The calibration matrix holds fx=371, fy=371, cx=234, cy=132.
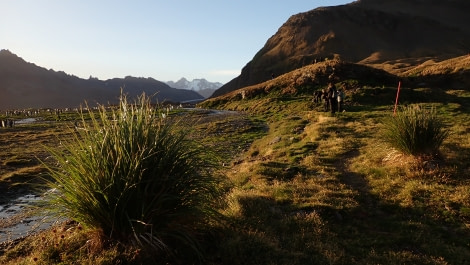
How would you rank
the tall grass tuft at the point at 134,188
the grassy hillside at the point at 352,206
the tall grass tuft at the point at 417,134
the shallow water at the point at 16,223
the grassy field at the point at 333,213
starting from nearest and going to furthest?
1. the tall grass tuft at the point at 134,188
2. the grassy field at the point at 333,213
3. the grassy hillside at the point at 352,206
4. the shallow water at the point at 16,223
5. the tall grass tuft at the point at 417,134

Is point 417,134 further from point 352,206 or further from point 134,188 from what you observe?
point 134,188

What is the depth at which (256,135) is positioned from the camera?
28.9 m

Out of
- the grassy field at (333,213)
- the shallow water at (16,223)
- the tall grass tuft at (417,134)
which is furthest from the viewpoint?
the tall grass tuft at (417,134)

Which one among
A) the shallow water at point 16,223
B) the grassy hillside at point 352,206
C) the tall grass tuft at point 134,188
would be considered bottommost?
the shallow water at point 16,223

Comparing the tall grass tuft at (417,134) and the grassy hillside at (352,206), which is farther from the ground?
the tall grass tuft at (417,134)

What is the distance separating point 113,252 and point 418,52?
198 m

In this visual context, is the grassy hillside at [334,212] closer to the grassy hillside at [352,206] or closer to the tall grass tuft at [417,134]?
the grassy hillside at [352,206]

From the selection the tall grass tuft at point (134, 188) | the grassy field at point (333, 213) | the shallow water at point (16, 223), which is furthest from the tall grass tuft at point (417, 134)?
the shallow water at point (16, 223)

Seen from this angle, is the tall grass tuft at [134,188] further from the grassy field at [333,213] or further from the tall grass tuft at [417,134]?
the tall grass tuft at [417,134]

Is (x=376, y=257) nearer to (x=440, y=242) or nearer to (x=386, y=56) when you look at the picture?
(x=440, y=242)

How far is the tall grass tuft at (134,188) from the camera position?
6.99 meters

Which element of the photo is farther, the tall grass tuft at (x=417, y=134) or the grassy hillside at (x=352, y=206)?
the tall grass tuft at (x=417, y=134)

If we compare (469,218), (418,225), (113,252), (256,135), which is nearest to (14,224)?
(113,252)

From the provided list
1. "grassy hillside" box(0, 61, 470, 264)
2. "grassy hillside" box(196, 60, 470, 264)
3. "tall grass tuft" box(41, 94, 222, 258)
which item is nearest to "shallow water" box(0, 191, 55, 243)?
"grassy hillside" box(0, 61, 470, 264)
